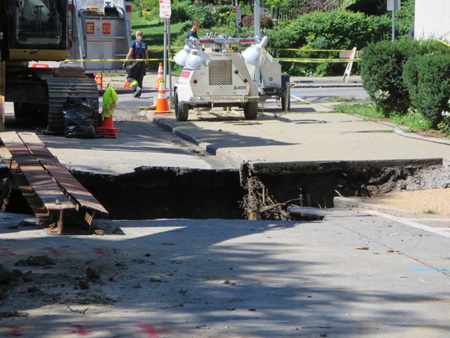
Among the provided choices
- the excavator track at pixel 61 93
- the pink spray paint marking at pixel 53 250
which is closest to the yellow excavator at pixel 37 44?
the excavator track at pixel 61 93

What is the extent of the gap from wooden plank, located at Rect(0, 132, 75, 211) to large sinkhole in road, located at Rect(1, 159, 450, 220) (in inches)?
47.1

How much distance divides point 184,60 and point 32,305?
12.1m

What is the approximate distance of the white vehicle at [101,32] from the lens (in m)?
27.1

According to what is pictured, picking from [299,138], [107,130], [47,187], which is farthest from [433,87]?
[47,187]

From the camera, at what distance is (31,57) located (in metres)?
15.9

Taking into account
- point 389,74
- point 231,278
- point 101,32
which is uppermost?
point 101,32

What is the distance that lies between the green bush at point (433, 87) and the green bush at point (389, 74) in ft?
4.76

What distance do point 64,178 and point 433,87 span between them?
26.4 feet

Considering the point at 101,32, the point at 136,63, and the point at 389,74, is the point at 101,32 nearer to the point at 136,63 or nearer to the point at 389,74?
the point at 136,63

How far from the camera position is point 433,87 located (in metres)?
14.4

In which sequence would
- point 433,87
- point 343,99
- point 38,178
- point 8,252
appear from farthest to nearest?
point 343,99 < point 433,87 < point 38,178 < point 8,252

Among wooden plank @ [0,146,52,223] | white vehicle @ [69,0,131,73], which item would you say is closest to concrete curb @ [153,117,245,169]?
wooden plank @ [0,146,52,223]

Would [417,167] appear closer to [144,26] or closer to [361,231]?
[361,231]

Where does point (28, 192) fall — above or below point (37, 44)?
below
